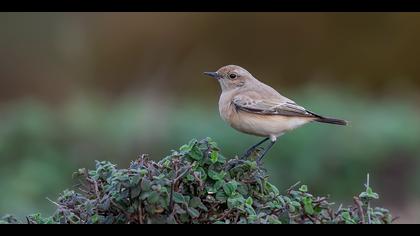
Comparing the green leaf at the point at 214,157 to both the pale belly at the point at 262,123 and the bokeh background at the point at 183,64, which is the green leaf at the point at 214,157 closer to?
the pale belly at the point at 262,123

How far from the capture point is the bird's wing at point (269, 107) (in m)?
6.39

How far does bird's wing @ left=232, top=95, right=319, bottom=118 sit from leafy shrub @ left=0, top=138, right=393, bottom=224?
9.07ft

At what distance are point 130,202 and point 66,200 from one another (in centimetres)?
55

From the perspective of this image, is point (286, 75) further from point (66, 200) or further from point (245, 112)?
point (66, 200)

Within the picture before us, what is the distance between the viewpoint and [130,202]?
10.4ft

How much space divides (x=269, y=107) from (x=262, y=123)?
21 centimetres

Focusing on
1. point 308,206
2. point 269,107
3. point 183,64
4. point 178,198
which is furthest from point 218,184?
point 183,64

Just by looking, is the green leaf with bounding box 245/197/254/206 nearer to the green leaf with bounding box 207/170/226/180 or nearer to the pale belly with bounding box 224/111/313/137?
the green leaf with bounding box 207/170/226/180

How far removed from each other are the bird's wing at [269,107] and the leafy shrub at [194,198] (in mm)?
2764

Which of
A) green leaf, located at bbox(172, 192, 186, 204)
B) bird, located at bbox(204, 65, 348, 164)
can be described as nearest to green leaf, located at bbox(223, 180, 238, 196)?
green leaf, located at bbox(172, 192, 186, 204)

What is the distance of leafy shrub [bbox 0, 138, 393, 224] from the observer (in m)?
3.10

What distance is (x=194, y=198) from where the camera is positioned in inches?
126

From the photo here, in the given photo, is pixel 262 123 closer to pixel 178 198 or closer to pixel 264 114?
pixel 264 114
